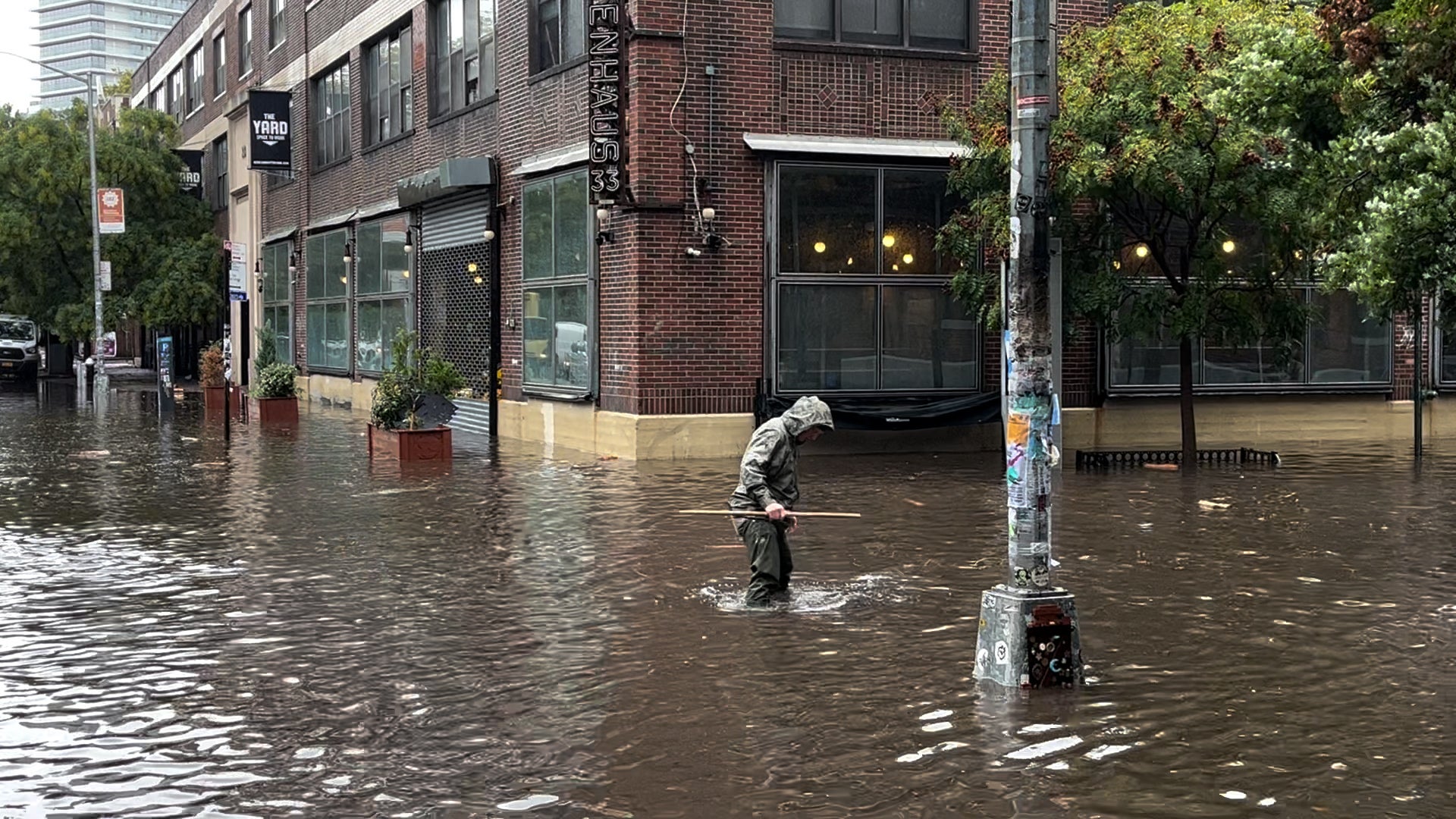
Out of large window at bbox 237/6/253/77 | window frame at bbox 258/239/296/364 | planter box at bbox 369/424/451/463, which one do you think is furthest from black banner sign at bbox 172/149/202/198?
planter box at bbox 369/424/451/463

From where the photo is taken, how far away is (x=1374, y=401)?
79.1 ft

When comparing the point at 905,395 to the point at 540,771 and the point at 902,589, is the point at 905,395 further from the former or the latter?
the point at 540,771

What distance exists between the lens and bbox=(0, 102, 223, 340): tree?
48500 millimetres

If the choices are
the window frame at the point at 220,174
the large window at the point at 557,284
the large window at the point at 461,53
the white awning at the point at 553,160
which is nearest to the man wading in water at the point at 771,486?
the large window at the point at 557,284

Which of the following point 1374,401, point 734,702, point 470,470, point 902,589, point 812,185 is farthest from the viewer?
point 1374,401

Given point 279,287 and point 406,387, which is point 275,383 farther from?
point 279,287

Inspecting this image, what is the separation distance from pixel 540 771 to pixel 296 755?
3.60 feet

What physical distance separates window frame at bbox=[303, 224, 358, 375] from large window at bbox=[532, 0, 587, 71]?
475 inches

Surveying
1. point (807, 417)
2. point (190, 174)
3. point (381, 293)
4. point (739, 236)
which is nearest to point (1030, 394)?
point (807, 417)

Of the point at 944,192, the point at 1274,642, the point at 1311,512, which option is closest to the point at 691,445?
the point at 944,192

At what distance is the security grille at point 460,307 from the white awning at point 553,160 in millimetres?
2590

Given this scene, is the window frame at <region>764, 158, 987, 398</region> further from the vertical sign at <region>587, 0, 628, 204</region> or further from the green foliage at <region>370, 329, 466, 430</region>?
the green foliage at <region>370, 329, 466, 430</region>

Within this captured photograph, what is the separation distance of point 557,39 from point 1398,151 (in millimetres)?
14040

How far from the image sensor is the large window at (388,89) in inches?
1219
